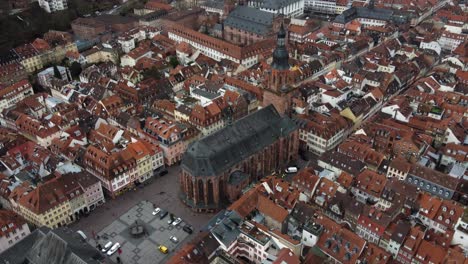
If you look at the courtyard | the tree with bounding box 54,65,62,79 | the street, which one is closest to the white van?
the street

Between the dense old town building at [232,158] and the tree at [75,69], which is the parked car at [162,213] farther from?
the tree at [75,69]

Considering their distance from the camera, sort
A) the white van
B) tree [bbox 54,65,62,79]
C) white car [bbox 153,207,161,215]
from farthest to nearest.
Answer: tree [bbox 54,65,62,79] < the white van < white car [bbox 153,207,161,215]

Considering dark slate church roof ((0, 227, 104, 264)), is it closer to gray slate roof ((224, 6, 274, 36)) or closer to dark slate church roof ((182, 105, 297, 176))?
dark slate church roof ((182, 105, 297, 176))

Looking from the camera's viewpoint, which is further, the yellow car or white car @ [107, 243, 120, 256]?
white car @ [107, 243, 120, 256]

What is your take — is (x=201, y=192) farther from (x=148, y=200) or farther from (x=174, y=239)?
(x=148, y=200)

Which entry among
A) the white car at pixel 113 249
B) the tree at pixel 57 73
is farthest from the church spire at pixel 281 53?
the tree at pixel 57 73

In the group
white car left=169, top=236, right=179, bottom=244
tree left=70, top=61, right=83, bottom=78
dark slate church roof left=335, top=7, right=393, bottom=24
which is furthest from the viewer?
dark slate church roof left=335, top=7, right=393, bottom=24
